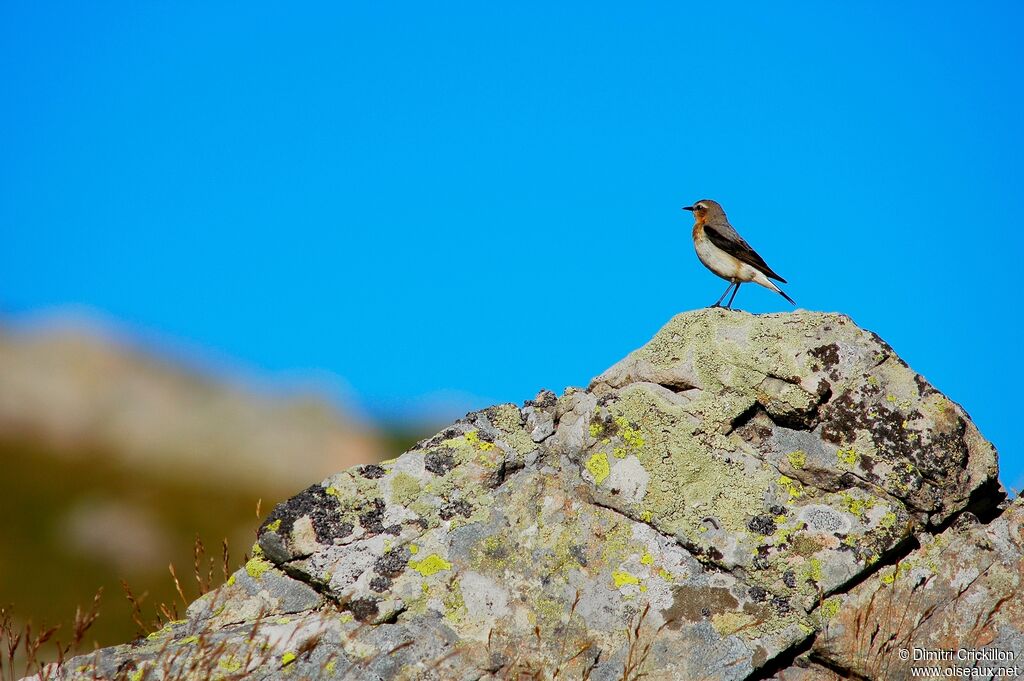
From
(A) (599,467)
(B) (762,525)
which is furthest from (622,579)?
(B) (762,525)

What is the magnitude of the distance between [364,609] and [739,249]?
7035 millimetres

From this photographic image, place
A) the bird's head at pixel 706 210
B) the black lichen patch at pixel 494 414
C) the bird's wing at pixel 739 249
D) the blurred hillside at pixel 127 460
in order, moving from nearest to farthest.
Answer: the black lichen patch at pixel 494 414 < the bird's wing at pixel 739 249 < the bird's head at pixel 706 210 < the blurred hillside at pixel 127 460

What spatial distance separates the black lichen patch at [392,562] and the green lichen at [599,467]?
1440 millimetres

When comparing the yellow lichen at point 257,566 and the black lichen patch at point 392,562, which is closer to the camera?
the black lichen patch at point 392,562

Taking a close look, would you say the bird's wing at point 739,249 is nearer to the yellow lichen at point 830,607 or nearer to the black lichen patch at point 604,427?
the black lichen patch at point 604,427

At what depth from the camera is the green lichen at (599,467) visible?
23.9ft

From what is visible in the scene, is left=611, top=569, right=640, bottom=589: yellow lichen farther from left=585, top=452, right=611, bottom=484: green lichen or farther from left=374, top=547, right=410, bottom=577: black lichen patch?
left=374, top=547, right=410, bottom=577: black lichen patch

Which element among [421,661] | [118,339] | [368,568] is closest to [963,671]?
[421,661]

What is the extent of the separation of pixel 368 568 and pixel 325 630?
1.64 ft

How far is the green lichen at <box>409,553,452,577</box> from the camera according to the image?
6867 mm

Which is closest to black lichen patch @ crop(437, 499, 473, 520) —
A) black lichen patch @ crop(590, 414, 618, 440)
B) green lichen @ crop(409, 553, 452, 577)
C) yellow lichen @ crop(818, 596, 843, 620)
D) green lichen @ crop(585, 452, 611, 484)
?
green lichen @ crop(409, 553, 452, 577)

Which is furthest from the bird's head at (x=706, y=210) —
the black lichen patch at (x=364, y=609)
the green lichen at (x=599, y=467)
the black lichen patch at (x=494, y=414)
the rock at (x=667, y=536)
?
the black lichen patch at (x=364, y=609)

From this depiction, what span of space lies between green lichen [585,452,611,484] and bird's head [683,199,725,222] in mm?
6040

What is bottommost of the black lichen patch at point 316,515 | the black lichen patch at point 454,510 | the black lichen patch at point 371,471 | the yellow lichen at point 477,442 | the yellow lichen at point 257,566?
the yellow lichen at point 257,566
